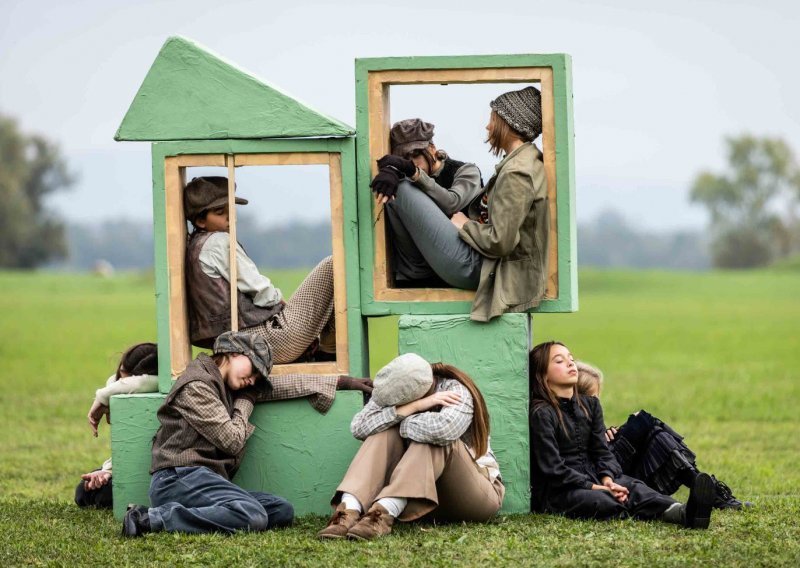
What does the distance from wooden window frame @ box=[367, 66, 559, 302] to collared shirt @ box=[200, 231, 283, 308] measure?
61cm

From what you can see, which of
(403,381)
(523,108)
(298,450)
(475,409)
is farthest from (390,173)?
(298,450)

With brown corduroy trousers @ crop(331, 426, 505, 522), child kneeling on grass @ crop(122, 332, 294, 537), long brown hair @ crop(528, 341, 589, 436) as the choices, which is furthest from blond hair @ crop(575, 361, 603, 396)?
child kneeling on grass @ crop(122, 332, 294, 537)

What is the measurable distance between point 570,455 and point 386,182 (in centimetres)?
165

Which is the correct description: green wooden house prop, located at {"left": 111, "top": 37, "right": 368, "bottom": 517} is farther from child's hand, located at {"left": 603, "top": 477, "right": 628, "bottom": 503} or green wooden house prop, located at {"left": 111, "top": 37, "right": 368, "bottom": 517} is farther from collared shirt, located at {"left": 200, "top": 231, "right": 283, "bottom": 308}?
child's hand, located at {"left": 603, "top": 477, "right": 628, "bottom": 503}

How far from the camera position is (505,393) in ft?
23.4

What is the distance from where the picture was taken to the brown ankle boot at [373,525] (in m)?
6.28

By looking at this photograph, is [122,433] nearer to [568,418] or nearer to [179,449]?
[179,449]

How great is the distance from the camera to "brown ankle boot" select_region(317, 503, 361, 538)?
6.33m

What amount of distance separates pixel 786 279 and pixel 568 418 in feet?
132

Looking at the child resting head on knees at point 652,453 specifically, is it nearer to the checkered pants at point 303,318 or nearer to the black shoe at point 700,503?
the black shoe at point 700,503

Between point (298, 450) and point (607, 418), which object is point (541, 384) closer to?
point (298, 450)

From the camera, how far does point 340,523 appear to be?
21.0 ft

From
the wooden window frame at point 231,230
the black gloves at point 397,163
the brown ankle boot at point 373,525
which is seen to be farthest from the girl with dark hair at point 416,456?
the black gloves at point 397,163

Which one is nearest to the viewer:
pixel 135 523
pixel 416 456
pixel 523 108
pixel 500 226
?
pixel 416 456
